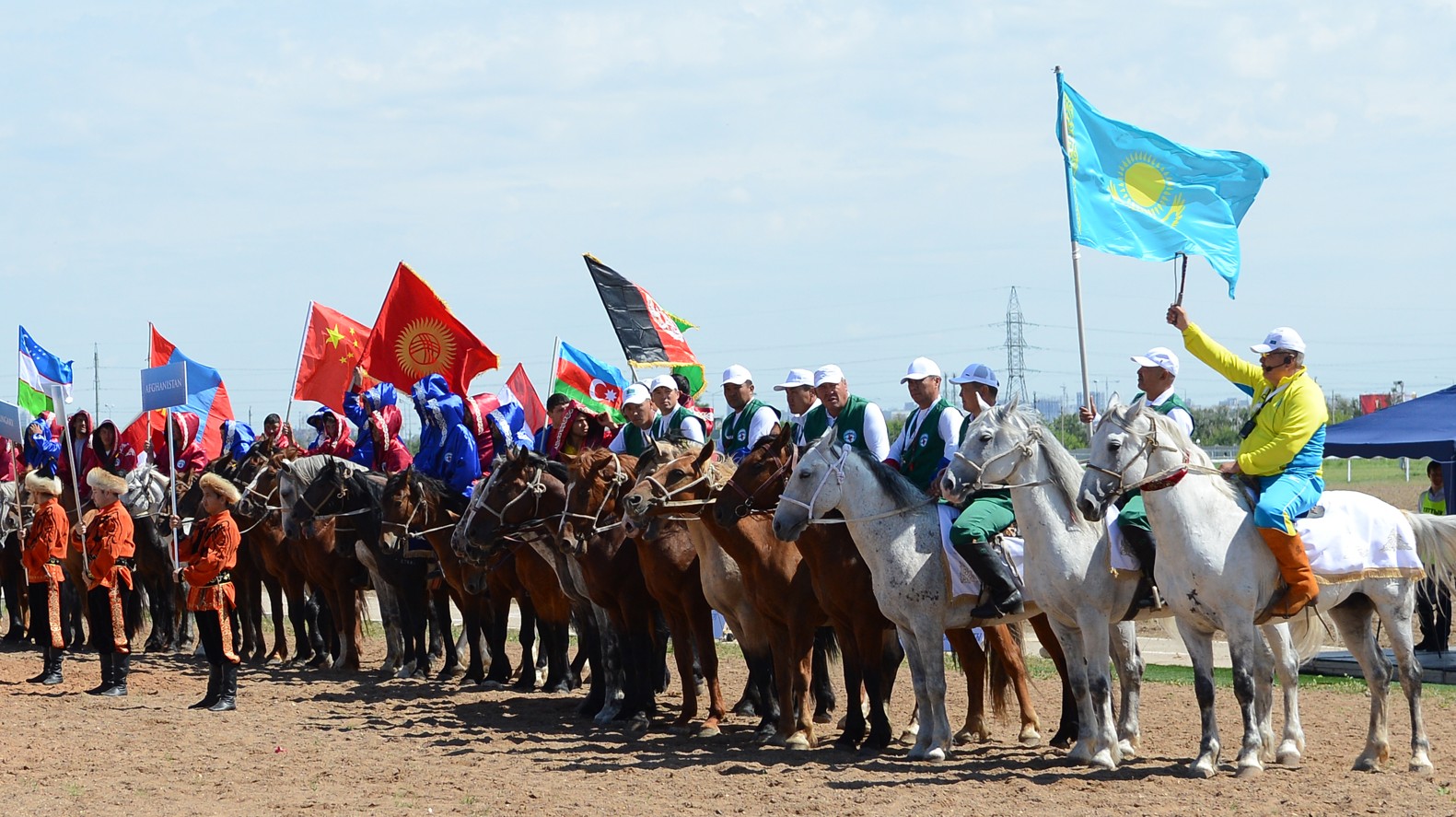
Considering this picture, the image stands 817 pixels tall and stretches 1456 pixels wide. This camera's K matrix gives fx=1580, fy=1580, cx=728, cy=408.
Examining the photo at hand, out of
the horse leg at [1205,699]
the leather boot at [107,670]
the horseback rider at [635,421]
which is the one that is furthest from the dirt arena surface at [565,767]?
the horseback rider at [635,421]

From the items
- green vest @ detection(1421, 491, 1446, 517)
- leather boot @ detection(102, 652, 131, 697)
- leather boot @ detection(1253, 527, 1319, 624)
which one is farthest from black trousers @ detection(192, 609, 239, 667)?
green vest @ detection(1421, 491, 1446, 517)

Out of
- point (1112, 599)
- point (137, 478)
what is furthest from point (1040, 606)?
point (137, 478)

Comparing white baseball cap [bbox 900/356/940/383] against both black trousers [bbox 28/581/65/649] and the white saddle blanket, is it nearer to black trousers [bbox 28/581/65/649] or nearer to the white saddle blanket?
the white saddle blanket

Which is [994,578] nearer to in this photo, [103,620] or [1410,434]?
[1410,434]

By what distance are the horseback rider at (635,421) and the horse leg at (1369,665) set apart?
608 centimetres

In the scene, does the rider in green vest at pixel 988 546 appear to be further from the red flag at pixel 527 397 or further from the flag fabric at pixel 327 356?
the red flag at pixel 527 397

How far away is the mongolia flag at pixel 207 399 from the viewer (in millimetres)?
21734

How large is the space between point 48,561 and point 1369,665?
472 inches

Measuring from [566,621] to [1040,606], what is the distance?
19.8ft

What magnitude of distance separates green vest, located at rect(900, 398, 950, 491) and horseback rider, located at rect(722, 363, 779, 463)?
154 cm

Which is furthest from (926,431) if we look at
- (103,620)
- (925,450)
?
(103,620)

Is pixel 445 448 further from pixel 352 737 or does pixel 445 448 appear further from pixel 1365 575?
pixel 1365 575

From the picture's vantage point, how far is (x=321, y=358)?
21344 millimetres

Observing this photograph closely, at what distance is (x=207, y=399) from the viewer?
22406 mm
